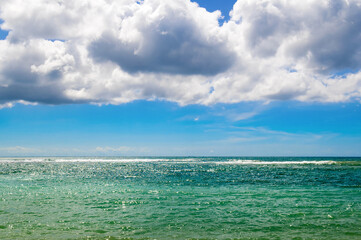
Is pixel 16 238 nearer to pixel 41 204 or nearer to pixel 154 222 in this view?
pixel 154 222

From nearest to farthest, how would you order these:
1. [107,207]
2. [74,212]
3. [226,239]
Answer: [226,239], [74,212], [107,207]

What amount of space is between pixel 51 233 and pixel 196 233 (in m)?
8.59

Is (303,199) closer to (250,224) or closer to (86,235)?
(250,224)

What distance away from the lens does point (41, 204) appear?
2494 centimetres

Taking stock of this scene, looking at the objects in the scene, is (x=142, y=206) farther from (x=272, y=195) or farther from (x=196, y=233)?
(x=272, y=195)

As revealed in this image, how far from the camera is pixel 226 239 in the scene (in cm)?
1488

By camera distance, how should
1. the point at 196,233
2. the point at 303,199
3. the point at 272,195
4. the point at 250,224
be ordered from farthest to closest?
the point at 272,195
the point at 303,199
the point at 250,224
the point at 196,233

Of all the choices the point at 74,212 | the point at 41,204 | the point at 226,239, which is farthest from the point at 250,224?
the point at 41,204

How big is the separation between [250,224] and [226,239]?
363 centimetres

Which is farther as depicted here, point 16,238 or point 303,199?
point 303,199

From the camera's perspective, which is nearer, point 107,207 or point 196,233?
point 196,233

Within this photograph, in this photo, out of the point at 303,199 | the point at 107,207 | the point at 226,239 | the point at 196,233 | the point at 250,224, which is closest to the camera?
the point at 226,239

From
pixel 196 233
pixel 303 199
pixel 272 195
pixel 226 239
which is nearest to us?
pixel 226 239

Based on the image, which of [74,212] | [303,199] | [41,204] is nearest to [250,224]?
[303,199]
